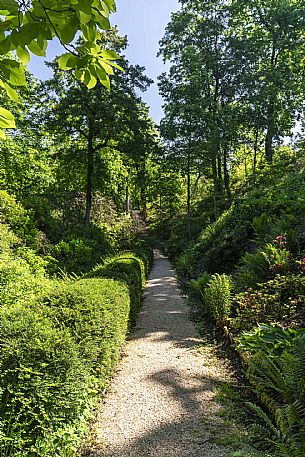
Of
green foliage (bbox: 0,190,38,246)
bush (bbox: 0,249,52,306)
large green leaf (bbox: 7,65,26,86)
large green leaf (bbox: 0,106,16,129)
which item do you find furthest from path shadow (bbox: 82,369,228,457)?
green foliage (bbox: 0,190,38,246)

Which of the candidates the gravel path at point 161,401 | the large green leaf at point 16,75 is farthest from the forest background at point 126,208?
the gravel path at point 161,401

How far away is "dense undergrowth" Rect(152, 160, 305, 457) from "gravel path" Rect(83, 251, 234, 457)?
0.49 metres

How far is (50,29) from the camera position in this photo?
1.02 metres

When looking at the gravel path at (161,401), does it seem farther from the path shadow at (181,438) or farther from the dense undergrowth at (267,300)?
the dense undergrowth at (267,300)

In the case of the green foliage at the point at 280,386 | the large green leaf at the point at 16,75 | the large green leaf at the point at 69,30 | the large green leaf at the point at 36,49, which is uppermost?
the large green leaf at the point at 36,49

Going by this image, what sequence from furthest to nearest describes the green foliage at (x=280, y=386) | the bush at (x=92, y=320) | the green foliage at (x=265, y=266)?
the green foliage at (x=265, y=266) < the bush at (x=92, y=320) < the green foliage at (x=280, y=386)

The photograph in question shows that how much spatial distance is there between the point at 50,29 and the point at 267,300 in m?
5.01

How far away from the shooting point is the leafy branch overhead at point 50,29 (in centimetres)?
Result: 96

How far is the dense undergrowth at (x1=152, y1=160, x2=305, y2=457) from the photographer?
2.79 m

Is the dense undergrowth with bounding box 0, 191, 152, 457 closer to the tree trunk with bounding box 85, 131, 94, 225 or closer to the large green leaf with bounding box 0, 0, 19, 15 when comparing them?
the large green leaf with bounding box 0, 0, 19, 15

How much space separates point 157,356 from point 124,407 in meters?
1.49

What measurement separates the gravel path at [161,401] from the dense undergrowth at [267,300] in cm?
49

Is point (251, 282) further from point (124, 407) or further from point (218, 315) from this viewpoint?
point (124, 407)

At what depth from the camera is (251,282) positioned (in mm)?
6309
